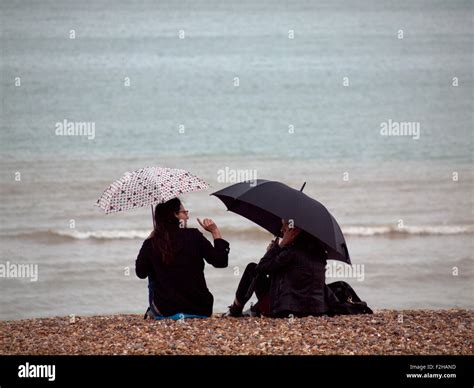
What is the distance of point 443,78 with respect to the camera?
3009 centimetres

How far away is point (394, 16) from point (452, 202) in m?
18.1

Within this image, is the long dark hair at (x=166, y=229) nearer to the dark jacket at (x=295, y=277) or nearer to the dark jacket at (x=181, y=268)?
the dark jacket at (x=181, y=268)

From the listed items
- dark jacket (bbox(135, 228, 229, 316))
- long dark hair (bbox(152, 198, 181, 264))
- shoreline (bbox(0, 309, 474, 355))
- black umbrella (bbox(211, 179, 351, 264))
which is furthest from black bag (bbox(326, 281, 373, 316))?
long dark hair (bbox(152, 198, 181, 264))

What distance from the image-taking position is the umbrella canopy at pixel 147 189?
22.0ft

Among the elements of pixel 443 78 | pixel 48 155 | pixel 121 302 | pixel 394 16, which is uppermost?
pixel 394 16

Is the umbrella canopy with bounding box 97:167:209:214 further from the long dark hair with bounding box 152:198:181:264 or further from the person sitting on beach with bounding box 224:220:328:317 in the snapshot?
the person sitting on beach with bounding box 224:220:328:317

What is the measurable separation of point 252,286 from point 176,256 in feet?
2.10

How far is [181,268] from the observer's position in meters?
6.81

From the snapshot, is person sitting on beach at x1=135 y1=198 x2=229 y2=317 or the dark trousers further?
the dark trousers

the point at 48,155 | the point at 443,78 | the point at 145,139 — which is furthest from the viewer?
the point at 443,78

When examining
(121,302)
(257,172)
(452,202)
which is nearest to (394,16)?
(257,172)

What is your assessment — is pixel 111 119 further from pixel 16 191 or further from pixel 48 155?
pixel 16 191

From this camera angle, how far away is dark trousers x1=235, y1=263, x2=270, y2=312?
6.95 m
